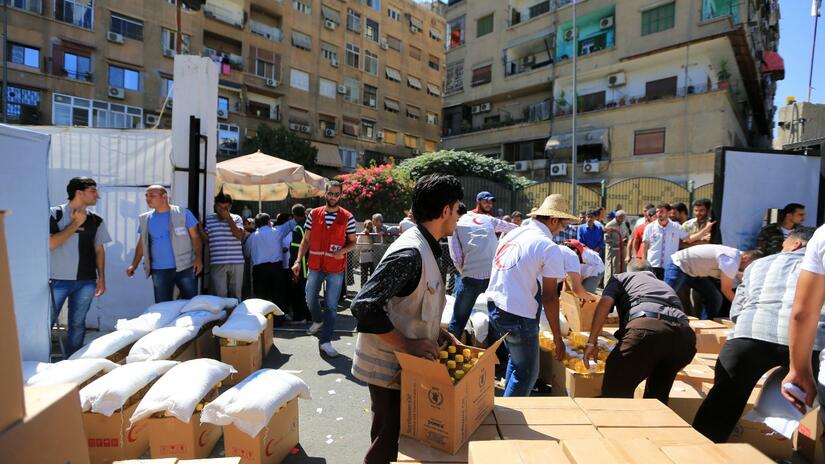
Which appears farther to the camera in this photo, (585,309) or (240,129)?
(240,129)

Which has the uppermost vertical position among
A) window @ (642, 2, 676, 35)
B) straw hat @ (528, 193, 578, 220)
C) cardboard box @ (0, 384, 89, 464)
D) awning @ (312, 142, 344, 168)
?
window @ (642, 2, 676, 35)

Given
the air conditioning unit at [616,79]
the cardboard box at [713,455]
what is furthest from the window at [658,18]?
the cardboard box at [713,455]

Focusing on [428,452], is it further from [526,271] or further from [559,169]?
[559,169]

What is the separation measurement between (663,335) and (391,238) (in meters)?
7.50

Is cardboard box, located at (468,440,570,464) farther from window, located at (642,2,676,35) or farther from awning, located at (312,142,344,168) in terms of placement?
awning, located at (312,142,344,168)

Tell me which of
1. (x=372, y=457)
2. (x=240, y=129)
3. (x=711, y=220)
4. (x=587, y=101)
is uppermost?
(x=587, y=101)

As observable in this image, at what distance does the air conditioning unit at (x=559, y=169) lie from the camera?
26.7 m

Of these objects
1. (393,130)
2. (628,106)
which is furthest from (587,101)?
(393,130)

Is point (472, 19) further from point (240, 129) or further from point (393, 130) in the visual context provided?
point (240, 129)

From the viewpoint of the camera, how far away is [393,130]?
38375 millimetres

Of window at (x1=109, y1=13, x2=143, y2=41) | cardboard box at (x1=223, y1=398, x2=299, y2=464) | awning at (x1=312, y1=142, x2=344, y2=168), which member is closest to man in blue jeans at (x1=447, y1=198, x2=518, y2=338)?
cardboard box at (x1=223, y1=398, x2=299, y2=464)

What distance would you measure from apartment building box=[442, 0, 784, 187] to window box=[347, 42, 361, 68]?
24.2 feet

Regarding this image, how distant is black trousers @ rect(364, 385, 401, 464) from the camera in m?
2.31

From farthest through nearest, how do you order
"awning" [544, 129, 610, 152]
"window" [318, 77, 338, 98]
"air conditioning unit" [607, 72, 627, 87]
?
"window" [318, 77, 338, 98] → "awning" [544, 129, 610, 152] → "air conditioning unit" [607, 72, 627, 87]
